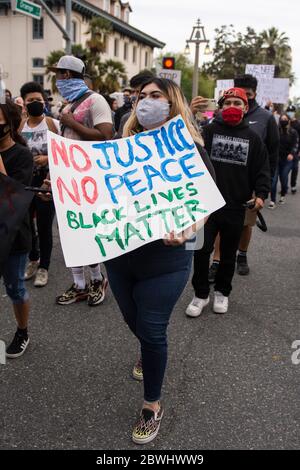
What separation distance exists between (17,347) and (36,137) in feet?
6.79

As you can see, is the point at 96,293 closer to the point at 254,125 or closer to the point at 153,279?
the point at 153,279

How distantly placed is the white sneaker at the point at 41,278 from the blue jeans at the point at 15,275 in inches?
54.4

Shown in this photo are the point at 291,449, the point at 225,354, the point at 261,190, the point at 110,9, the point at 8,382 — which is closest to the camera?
the point at 291,449

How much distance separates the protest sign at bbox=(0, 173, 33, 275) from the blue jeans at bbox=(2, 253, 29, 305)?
506 millimetres

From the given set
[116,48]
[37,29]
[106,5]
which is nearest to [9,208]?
[37,29]

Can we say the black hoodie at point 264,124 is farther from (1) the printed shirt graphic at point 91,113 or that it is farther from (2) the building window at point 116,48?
(2) the building window at point 116,48

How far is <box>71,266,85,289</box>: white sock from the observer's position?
3898 millimetres

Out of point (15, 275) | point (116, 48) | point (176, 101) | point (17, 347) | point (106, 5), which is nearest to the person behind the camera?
point (176, 101)

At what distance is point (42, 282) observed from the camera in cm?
429

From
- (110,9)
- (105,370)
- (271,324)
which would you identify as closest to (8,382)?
(105,370)

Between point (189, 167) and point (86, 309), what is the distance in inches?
82.4

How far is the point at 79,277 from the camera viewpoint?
12.9ft

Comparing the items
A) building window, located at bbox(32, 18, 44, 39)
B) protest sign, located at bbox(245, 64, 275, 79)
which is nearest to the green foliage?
building window, located at bbox(32, 18, 44, 39)
